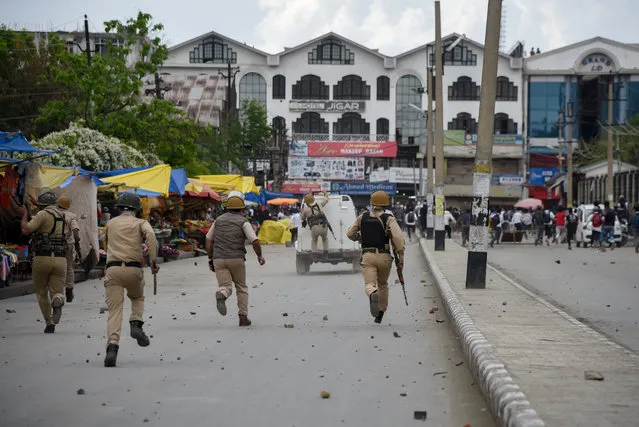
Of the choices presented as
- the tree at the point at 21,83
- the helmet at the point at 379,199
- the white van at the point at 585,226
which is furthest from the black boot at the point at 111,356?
the tree at the point at 21,83

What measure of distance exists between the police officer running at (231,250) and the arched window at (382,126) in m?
76.0

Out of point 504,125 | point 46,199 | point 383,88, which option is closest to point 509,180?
point 504,125

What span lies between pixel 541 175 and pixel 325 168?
17.9 m

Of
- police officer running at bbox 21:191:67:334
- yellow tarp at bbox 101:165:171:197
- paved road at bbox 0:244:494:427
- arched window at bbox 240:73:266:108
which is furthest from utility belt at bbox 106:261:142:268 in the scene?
arched window at bbox 240:73:266:108

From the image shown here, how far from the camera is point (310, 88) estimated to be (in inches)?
3514

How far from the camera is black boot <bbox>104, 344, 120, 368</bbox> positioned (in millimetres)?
9484

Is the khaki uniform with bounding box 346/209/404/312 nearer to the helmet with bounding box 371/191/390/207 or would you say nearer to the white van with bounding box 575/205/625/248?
the helmet with bounding box 371/191/390/207

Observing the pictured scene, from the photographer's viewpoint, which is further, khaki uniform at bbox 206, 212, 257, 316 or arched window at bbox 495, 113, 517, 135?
arched window at bbox 495, 113, 517, 135

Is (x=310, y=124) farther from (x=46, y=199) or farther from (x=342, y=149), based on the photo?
(x=46, y=199)

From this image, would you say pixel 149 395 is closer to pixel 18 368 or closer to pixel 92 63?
pixel 18 368

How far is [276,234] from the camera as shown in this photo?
4734 cm

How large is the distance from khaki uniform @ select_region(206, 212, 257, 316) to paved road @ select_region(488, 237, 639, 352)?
484cm

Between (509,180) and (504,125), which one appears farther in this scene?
(504,125)

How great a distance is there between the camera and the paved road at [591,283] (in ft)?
44.7
